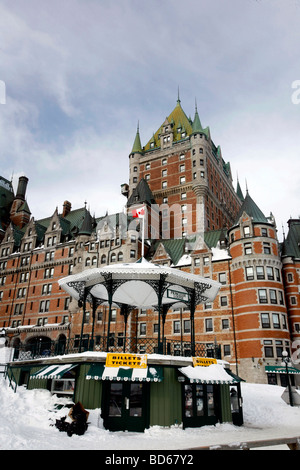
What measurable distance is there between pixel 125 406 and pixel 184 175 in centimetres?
5954

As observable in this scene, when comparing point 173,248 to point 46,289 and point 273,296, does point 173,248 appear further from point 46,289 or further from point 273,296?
point 46,289

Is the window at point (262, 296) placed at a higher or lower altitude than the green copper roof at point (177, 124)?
lower

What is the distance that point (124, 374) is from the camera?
17.4 m

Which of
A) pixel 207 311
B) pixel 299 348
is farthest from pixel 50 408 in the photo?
pixel 299 348

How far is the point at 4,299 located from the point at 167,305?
48.2 metres

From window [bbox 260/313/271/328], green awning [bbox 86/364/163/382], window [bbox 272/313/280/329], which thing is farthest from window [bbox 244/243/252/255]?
green awning [bbox 86/364/163/382]

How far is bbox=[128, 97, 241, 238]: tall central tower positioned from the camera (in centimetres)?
6931

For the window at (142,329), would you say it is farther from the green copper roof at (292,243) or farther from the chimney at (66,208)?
the chimney at (66,208)

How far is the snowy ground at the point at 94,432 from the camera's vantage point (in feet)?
40.7

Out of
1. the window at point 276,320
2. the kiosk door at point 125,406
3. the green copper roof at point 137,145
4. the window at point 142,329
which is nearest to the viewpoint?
the kiosk door at point 125,406

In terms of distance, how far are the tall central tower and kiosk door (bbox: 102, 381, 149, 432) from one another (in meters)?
48.9

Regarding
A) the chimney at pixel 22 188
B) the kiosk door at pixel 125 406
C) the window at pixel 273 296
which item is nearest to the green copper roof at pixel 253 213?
the window at pixel 273 296

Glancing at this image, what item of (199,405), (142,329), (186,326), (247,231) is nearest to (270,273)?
(247,231)

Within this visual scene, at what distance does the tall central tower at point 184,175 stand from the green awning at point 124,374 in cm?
4898
